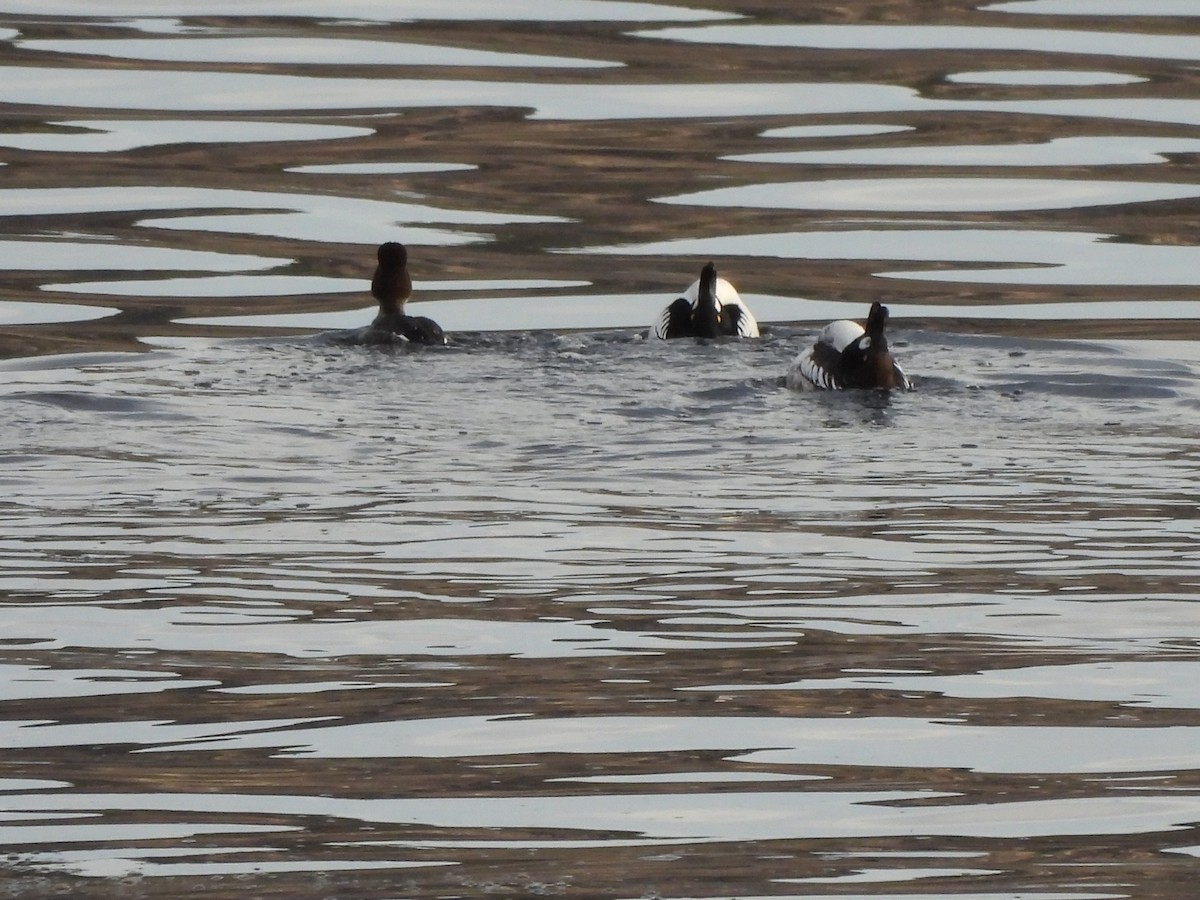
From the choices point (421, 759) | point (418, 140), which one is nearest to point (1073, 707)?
point (421, 759)

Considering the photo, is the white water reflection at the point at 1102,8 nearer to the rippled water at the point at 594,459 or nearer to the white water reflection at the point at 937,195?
the rippled water at the point at 594,459

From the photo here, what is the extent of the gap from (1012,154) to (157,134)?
6222mm

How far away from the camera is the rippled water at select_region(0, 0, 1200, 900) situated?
17.4ft

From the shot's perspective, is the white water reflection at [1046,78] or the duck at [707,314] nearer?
the duck at [707,314]

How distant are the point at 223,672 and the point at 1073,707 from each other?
2.18m

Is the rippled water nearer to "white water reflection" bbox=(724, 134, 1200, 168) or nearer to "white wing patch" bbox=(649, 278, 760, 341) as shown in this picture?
"white water reflection" bbox=(724, 134, 1200, 168)

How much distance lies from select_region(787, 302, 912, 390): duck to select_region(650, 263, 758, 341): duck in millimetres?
1122

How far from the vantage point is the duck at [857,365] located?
1147 cm

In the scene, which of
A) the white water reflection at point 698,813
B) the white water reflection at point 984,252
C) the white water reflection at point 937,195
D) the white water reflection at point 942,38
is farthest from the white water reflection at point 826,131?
the white water reflection at point 698,813

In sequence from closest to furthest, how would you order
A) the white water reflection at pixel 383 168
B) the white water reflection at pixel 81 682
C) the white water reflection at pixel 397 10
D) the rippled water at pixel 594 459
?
1. the rippled water at pixel 594 459
2. the white water reflection at pixel 81 682
3. the white water reflection at pixel 383 168
4. the white water reflection at pixel 397 10

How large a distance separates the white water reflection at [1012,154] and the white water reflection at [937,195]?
137mm

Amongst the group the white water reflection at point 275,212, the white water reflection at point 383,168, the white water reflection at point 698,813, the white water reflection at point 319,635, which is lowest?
the white water reflection at point 698,813

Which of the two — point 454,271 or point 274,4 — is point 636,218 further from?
point 274,4

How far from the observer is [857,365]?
11.5 m
